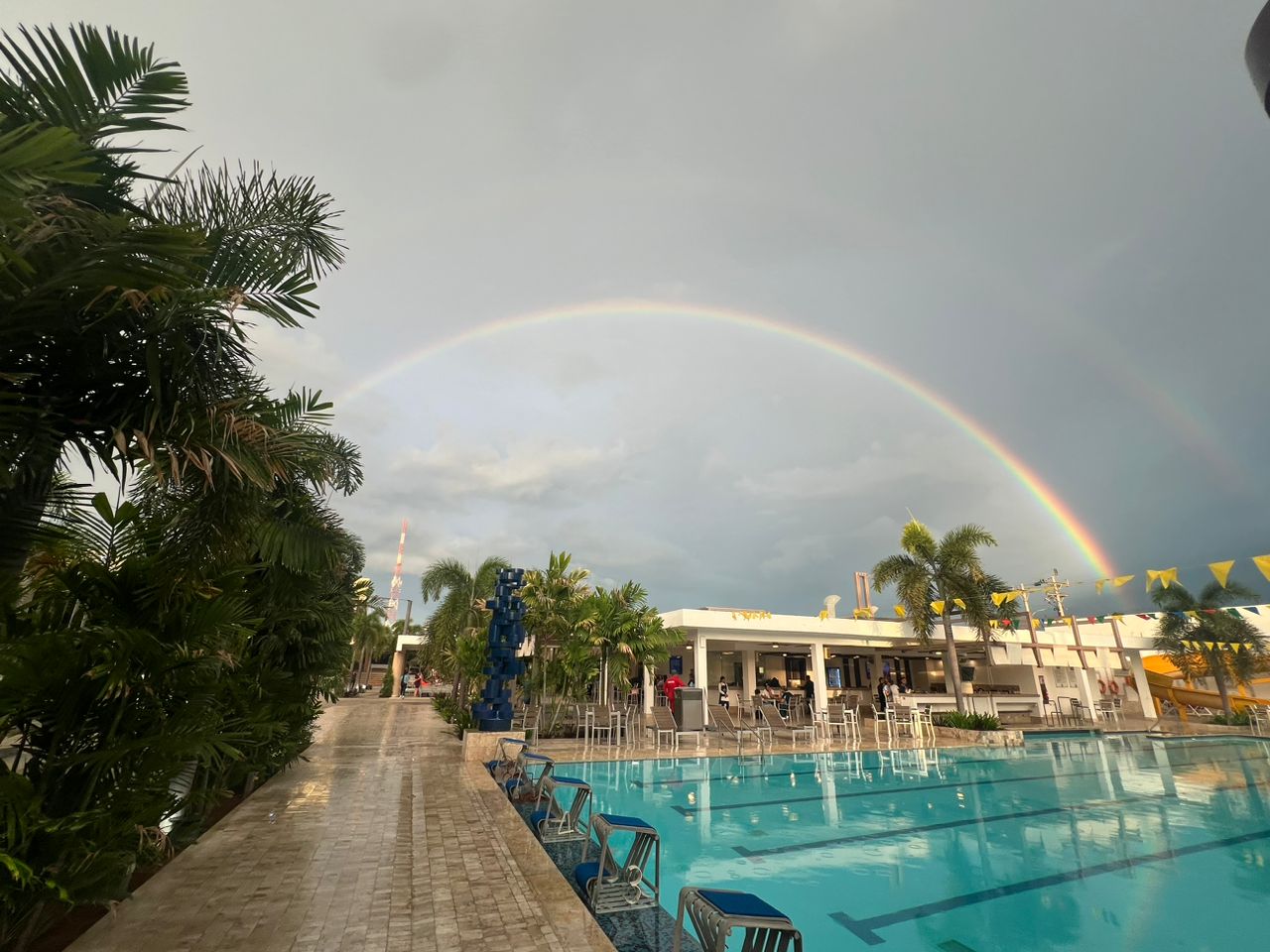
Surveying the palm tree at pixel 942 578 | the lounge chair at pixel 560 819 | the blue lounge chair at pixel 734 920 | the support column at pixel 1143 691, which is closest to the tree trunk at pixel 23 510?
the blue lounge chair at pixel 734 920

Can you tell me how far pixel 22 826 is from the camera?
2459mm

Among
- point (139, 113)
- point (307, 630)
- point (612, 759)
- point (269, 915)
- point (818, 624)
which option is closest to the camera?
point (139, 113)

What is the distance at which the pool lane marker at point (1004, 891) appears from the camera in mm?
5184

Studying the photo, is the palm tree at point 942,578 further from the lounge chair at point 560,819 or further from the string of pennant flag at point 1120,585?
the lounge chair at point 560,819

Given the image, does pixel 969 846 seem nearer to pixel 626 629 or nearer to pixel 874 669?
pixel 626 629

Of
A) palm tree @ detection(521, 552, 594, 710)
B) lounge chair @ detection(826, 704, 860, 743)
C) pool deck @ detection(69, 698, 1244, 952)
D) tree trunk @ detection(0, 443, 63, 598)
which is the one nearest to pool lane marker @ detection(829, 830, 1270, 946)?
pool deck @ detection(69, 698, 1244, 952)

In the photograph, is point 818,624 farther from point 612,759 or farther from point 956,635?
point 612,759

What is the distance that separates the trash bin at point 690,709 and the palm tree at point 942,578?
8410 mm

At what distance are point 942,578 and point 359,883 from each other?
20454 millimetres

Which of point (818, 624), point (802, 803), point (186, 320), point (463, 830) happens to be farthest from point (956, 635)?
point (186, 320)

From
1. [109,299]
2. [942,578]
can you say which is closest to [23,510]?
[109,299]

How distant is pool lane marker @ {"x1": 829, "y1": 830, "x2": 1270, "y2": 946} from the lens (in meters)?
5.18

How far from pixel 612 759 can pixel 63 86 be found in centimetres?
1226

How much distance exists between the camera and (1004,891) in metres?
6.07
